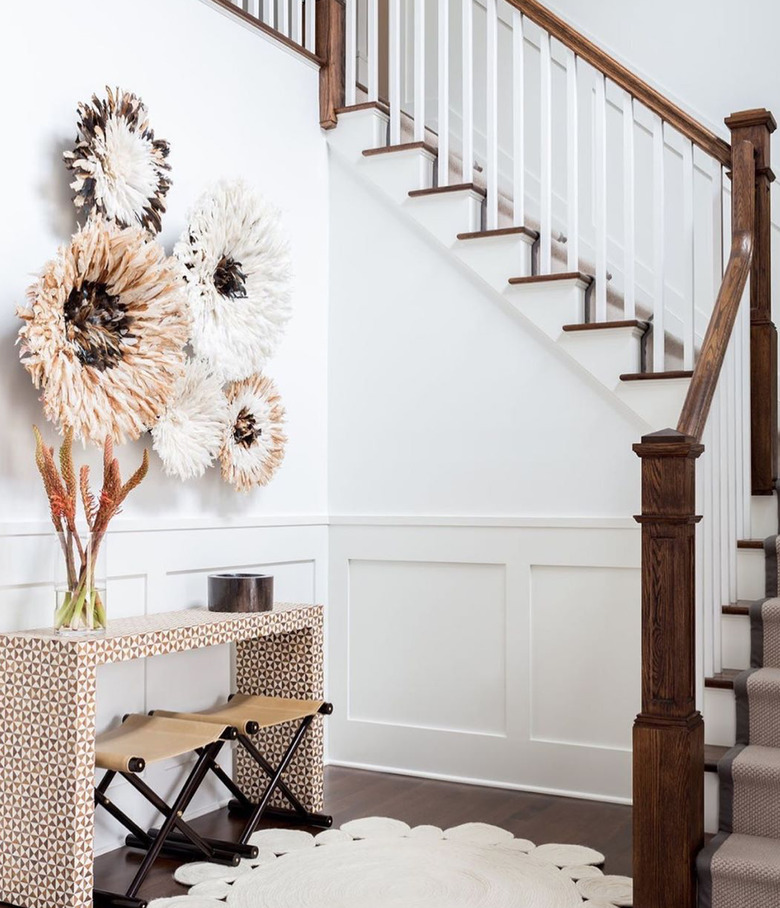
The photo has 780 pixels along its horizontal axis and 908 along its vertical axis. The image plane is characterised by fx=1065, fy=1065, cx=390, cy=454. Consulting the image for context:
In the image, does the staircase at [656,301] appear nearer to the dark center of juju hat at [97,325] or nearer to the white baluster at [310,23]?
the white baluster at [310,23]

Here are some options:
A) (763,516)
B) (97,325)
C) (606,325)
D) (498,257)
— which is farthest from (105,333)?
Result: (763,516)

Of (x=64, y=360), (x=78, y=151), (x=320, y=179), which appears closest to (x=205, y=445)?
(x=64, y=360)

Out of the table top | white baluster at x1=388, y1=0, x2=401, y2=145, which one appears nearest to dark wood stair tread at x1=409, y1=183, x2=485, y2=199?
white baluster at x1=388, y1=0, x2=401, y2=145

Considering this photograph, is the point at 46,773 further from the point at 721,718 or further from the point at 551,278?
the point at 551,278

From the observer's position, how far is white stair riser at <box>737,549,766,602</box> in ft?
11.1

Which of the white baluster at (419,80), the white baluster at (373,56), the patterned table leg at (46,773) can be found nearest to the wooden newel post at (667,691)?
the patterned table leg at (46,773)

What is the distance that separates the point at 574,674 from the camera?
383 centimetres

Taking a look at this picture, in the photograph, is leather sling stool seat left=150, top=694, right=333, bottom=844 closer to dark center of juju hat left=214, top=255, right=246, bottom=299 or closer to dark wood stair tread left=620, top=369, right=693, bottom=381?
dark center of juju hat left=214, top=255, right=246, bottom=299

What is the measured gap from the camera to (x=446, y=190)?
404cm

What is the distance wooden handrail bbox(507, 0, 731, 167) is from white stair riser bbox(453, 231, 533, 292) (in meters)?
0.63

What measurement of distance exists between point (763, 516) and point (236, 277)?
6.46ft

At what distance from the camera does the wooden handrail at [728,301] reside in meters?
2.83

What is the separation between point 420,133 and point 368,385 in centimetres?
102

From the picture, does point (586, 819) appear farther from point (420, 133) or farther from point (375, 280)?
point (420, 133)
